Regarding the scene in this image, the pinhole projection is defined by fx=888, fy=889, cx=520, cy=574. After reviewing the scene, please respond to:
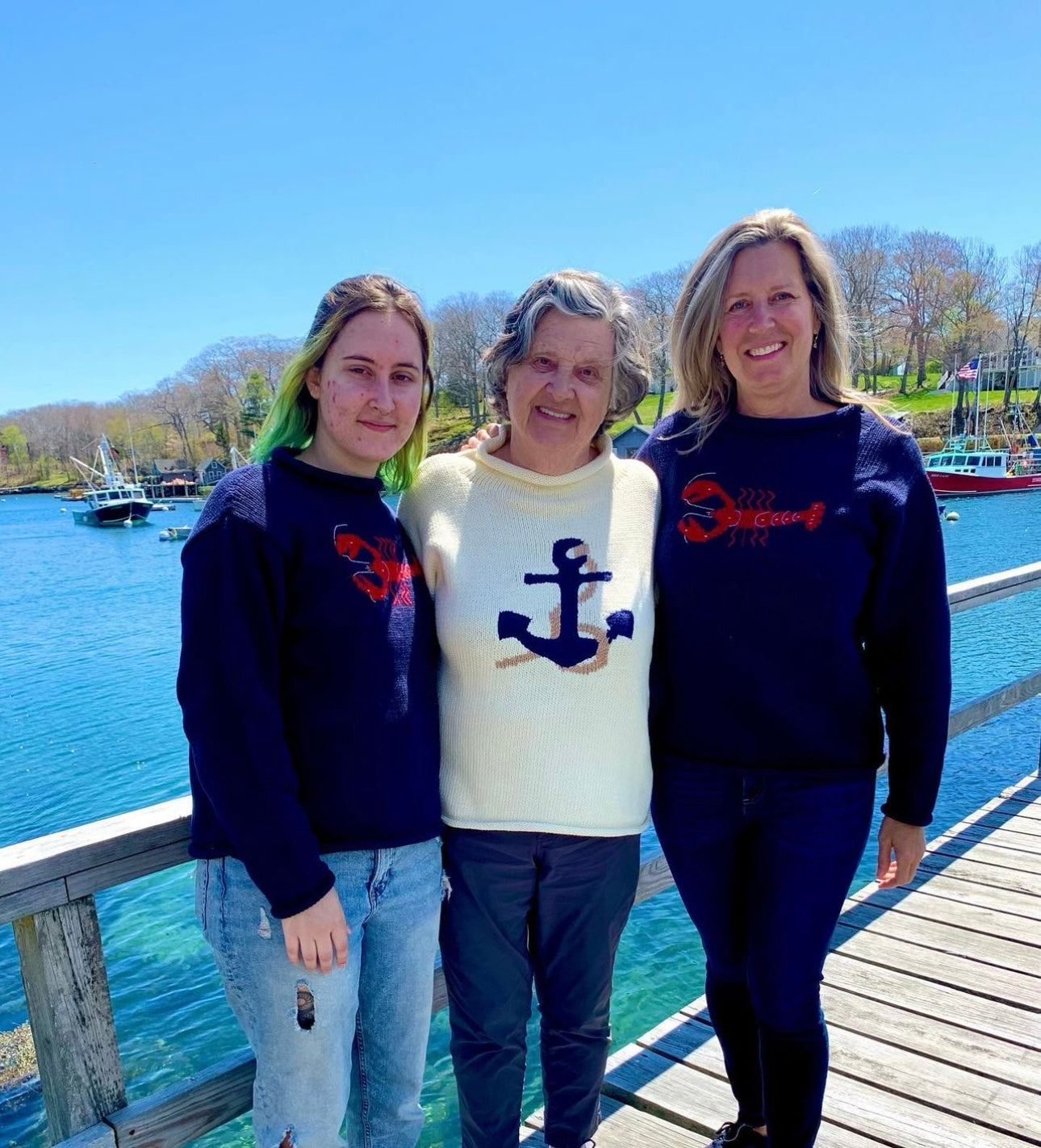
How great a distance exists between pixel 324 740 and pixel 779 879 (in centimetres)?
104

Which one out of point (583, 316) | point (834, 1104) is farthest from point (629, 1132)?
point (583, 316)

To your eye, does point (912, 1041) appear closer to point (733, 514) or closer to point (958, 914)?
point (958, 914)

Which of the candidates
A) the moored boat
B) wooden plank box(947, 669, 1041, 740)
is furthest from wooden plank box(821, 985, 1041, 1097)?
the moored boat

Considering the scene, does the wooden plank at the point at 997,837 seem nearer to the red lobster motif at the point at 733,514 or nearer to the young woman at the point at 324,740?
the red lobster motif at the point at 733,514

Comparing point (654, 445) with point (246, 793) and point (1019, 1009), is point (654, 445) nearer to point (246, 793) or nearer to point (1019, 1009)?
point (246, 793)

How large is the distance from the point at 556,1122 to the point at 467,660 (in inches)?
44.5

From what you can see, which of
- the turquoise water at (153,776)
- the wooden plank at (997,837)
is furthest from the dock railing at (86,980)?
the wooden plank at (997,837)

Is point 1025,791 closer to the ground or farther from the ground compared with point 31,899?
closer to the ground

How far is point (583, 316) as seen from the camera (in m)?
2.00

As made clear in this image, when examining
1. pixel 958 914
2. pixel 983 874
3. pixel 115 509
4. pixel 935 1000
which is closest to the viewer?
pixel 935 1000

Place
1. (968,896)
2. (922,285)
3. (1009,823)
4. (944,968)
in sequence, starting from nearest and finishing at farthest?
(944,968) < (968,896) < (1009,823) < (922,285)

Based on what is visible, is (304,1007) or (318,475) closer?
(304,1007)

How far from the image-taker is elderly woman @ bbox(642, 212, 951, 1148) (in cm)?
193

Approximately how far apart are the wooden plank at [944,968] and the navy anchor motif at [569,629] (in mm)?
2043
